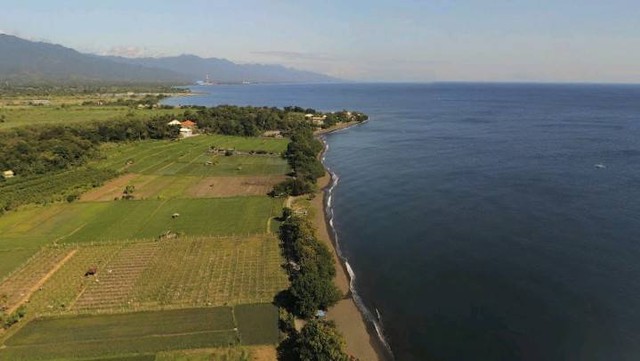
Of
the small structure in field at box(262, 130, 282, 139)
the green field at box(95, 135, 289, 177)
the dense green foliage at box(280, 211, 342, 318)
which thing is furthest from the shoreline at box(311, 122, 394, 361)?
the small structure in field at box(262, 130, 282, 139)

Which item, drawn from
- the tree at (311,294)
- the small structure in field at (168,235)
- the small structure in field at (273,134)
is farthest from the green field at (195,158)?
the tree at (311,294)

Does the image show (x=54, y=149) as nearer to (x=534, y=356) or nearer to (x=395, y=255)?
(x=395, y=255)

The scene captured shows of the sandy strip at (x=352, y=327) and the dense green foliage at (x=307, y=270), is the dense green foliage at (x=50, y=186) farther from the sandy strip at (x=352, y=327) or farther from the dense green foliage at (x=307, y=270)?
the sandy strip at (x=352, y=327)

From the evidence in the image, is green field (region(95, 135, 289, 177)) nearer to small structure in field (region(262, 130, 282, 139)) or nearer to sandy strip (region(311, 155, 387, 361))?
small structure in field (region(262, 130, 282, 139))

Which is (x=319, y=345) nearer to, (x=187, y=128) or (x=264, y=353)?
(x=264, y=353)

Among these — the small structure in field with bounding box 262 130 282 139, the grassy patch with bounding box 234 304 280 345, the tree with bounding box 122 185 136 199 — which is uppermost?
the small structure in field with bounding box 262 130 282 139

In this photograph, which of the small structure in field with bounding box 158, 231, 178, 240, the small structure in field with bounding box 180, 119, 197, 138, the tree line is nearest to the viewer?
the tree line

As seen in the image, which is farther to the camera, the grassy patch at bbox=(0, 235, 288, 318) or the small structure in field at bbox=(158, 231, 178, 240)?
the small structure in field at bbox=(158, 231, 178, 240)

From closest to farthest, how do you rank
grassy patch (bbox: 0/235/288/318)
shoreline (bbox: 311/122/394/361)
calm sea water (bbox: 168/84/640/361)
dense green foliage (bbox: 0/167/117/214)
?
1. shoreline (bbox: 311/122/394/361)
2. calm sea water (bbox: 168/84/640/361)
3. grassy patch (bbox: 0/235/288/318)
4. dense green foliage (bbox: 0/167/117/214)
